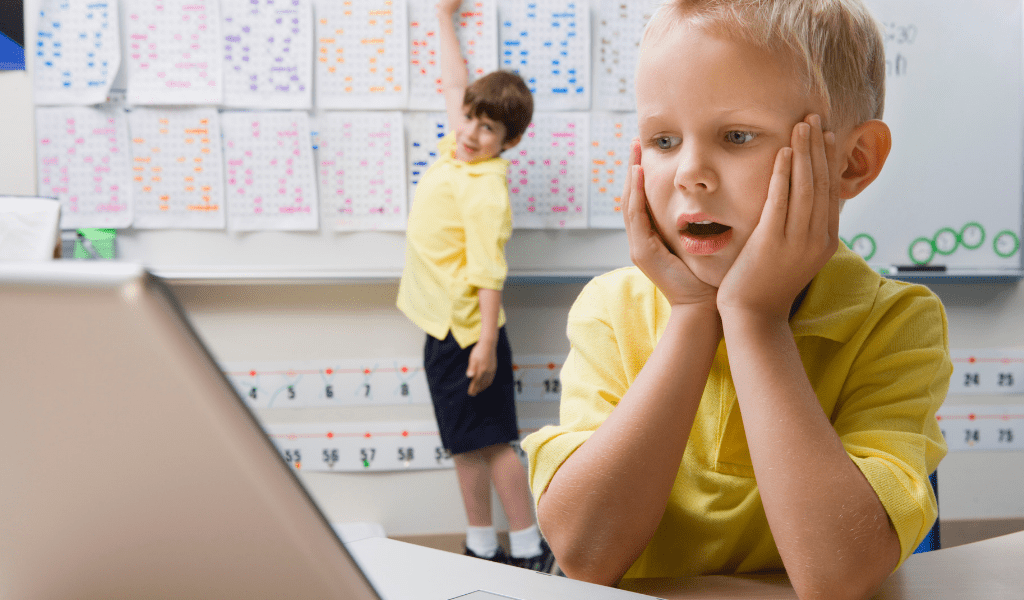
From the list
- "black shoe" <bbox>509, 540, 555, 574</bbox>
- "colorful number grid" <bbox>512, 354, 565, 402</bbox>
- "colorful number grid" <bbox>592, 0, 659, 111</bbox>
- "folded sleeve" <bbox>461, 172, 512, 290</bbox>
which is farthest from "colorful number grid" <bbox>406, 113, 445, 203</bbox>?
"black shoe" <bbox>509, 540, 555, 574</bbox>

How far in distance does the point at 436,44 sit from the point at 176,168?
2.80ft

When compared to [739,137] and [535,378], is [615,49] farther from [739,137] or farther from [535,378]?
[739,137]

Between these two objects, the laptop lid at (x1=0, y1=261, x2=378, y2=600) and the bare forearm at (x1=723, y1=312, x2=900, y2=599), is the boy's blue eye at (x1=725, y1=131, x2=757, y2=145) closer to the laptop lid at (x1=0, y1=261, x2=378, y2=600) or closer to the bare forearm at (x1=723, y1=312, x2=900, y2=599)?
the bare forearm at (x1=723, y1=312, x2=900, y2=599)

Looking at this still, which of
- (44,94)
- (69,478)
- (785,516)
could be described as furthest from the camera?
(44,94)

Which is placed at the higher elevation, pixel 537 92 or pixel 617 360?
pixel 537 92

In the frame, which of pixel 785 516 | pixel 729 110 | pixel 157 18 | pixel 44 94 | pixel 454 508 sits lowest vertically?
pixel 454 508

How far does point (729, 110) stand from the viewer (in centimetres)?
54

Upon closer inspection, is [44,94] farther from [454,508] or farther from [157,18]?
[454,508]

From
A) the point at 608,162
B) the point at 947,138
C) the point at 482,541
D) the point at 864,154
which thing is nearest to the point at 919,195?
the point at 947,138

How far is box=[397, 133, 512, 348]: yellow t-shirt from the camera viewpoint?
6.27ft

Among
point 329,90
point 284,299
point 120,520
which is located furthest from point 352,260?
point 120,520

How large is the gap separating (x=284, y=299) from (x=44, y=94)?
895 mm

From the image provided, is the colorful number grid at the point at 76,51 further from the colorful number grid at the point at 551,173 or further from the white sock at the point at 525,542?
the white sock at the point at 525,542

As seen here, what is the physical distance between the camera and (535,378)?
2195 mm
